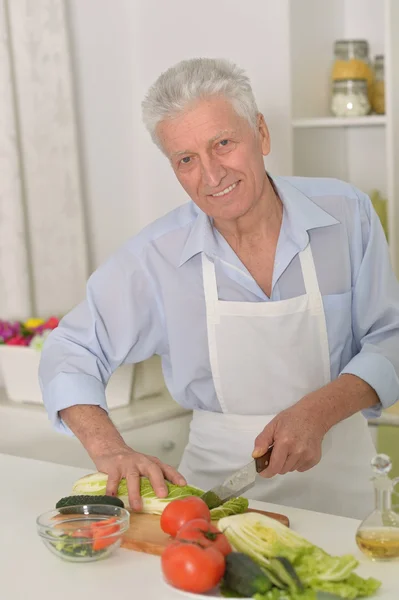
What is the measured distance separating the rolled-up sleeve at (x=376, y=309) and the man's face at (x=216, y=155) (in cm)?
28

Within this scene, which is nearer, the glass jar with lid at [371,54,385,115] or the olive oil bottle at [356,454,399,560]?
the olive oil bottle at [356,454,399,560]

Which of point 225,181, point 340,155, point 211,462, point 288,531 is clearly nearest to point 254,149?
point 225,181

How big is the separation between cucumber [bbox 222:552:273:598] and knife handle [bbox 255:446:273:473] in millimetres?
399

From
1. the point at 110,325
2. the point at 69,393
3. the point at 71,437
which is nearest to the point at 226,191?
the point at 110,325

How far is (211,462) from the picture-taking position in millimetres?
2078

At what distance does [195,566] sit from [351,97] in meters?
2.10

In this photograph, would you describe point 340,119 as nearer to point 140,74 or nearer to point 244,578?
point 140,74

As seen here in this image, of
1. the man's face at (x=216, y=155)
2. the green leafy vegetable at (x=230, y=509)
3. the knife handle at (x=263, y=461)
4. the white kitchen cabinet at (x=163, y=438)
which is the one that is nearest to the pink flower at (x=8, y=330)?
the white kitchen cabinet at (x=163, y=438)

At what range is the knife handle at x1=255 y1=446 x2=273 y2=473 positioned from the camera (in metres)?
1.64

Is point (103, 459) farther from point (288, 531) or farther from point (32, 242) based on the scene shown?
point (32, 242)

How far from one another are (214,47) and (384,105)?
1.88 ft

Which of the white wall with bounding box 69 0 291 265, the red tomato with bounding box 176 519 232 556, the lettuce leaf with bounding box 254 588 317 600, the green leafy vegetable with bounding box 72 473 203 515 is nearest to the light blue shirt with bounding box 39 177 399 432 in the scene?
the green leafy vegetable with bounding box 72 473 203 515

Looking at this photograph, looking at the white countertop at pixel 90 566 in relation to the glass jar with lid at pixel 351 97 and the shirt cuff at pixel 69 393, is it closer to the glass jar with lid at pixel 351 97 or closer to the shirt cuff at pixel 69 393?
the shirt cuff at pixel 69 393

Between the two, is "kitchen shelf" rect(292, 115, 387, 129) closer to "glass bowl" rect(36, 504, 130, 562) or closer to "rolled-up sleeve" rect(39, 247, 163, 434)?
"rolled-up sleeve" rect(39, 247, 163, 434)
